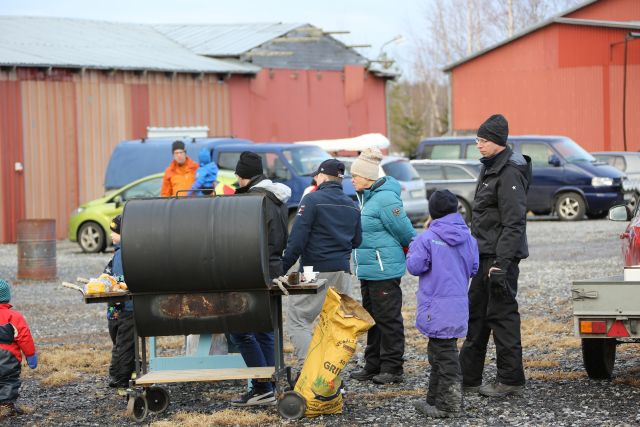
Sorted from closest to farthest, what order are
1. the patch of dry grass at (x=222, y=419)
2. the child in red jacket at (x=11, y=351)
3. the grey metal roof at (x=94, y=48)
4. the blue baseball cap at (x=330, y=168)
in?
the patch of dry grass at (x=222, y=419), the child in red jacket at (x=11, y=351), the blue baseball cap at (x=330, y=168), the grey metal roof at (x=94, y=48)

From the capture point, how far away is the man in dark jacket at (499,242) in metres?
8.34

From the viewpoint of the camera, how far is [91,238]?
2327 centimetres

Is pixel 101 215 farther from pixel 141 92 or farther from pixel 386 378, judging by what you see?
pixel 386 378

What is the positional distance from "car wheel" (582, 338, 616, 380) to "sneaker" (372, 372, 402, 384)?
1456mm

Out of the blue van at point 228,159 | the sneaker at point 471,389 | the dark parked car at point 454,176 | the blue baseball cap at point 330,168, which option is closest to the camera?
the sneaker at point 471,389

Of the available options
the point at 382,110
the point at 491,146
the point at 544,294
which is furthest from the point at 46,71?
the point at 491,146

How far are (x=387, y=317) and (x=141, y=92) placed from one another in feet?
77.2

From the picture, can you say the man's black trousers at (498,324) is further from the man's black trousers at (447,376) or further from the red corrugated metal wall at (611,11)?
the red corrugated metal wall at (611,11)

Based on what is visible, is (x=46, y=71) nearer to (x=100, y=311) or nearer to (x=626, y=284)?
(x=100, y=311)

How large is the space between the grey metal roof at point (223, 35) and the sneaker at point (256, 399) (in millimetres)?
28566

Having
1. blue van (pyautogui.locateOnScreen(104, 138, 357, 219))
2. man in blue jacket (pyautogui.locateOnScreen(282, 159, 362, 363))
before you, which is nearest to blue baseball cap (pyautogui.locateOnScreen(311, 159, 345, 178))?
man in blue jacket (pyautogui.locateOnScreen(282, 159, 362, 363))

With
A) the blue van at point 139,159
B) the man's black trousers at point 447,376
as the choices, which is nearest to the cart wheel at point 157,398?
the man's black trousers at point 447,376

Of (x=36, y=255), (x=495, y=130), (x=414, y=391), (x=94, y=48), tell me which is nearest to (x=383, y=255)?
(x=414, y=391)

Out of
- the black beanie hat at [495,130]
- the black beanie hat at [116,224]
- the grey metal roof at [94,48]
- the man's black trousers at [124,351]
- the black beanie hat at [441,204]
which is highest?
the grey metal roof at [94,48]
